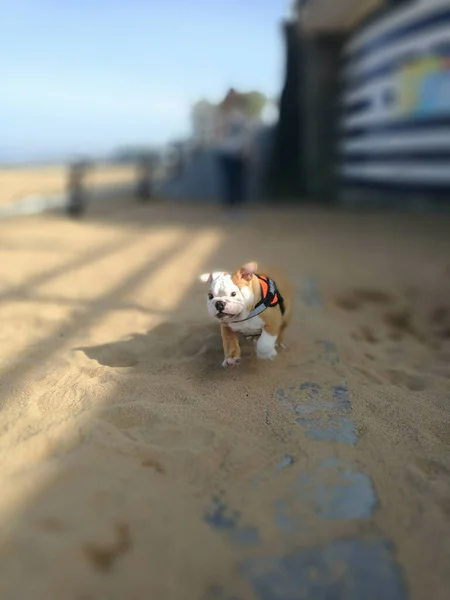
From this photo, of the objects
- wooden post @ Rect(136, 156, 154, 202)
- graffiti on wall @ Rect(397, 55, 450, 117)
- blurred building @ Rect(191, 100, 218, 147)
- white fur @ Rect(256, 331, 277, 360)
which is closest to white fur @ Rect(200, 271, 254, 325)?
white fur @ Rect(256, 331, 277, 360)

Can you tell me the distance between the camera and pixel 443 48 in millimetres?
6598

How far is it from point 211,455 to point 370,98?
7.96 metres

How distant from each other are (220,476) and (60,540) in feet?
1.72

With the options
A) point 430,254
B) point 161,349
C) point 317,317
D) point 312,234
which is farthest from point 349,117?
point 161,349

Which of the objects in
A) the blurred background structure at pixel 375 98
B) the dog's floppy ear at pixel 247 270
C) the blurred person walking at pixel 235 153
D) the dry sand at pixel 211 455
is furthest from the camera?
the blurred person walking at pixel 235 153

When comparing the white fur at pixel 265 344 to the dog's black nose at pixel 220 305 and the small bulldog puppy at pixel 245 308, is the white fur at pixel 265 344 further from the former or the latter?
the dog's black nose at pixel 220 305

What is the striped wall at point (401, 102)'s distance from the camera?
22.2 ft

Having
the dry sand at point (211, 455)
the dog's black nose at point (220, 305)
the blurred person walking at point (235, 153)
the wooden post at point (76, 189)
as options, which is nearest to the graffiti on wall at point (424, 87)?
the blurred person walking at point (235, 153)

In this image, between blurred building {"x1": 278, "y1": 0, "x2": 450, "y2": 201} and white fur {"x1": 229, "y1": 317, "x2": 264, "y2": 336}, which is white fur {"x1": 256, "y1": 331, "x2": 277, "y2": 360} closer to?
white fur {"x1": 229, "y1": 317, "x2": 264, "y2": 336}

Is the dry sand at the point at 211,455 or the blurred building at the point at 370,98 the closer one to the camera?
the dry sand at the point at 211,455

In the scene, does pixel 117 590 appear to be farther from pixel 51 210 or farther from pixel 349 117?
pixel 349 117

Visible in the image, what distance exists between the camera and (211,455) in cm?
182

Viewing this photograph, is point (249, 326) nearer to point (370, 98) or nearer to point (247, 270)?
point (247, 270)

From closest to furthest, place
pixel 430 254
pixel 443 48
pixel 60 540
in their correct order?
pixel 60 540 < pixel 430 254 < pixel 443 48
